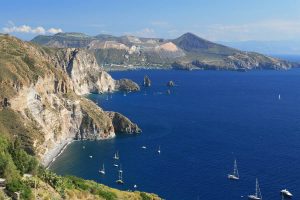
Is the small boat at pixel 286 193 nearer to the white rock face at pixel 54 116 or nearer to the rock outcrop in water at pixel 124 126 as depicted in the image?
the white rock face at pixel 54 116

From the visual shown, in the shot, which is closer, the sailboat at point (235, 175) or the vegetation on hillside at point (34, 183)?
the vegetation on hillside at point (34, 183)

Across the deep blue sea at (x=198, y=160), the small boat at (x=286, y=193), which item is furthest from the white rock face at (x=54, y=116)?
the small boat at (x=286, y=193)

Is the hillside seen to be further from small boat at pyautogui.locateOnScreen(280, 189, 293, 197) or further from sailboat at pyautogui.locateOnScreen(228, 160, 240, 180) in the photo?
small boat at pyautogui.locateOnScreen(280, 189, 293, 197)

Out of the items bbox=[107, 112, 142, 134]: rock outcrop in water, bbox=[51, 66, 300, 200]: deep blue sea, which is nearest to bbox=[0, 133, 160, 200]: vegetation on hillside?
bbox=[51, 66, 300, 200]: deep blue sea

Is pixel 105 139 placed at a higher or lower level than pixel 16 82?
lower

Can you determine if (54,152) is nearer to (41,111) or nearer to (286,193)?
(41,111)

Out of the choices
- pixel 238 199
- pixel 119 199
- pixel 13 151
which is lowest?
pixel 238 199

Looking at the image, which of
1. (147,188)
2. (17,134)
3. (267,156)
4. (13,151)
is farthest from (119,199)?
(267,156)

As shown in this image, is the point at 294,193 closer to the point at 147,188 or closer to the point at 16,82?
the point at 147,188
